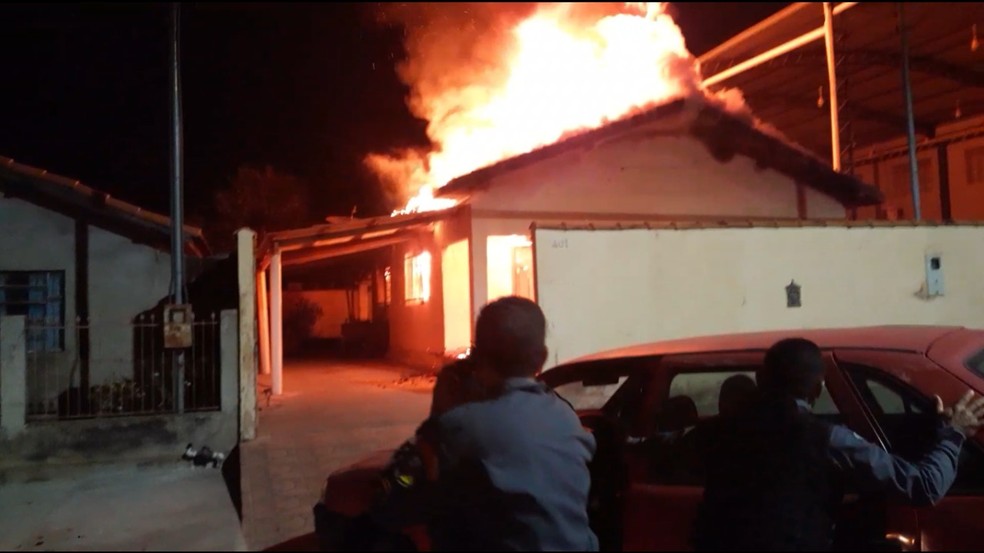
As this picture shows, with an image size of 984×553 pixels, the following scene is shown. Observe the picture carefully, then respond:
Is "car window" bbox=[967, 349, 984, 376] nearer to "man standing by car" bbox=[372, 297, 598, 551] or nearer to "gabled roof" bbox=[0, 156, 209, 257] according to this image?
"man standing by car" bbox=[372, 297, 598, 551]

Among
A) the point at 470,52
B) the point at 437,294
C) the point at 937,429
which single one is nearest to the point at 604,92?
the point at 470,52

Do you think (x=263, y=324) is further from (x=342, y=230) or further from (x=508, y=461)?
(x=508, y=461)

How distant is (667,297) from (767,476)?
22.2 feet

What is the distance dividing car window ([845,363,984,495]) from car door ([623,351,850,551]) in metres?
0.10

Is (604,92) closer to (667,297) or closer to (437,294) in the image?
(437,294)

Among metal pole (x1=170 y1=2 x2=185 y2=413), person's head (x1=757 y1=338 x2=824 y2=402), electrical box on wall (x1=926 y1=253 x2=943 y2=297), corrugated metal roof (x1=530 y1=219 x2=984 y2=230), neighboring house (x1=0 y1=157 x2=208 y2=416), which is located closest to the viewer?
person's head (x1=757 y1=338 x2=824 y2=402)

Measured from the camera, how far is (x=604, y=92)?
16125 millimetres

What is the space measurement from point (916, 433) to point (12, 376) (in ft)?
25.4

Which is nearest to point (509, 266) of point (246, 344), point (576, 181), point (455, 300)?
point (455, 300)

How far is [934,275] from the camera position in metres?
9.73

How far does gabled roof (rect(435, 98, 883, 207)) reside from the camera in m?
12.1

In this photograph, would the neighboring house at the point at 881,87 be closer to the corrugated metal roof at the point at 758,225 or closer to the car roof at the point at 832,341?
the corrugated metal roof at the point at 758,225

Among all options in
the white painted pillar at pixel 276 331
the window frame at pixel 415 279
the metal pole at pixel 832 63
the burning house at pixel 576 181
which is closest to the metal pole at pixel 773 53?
the metal pole at pixel 832 63

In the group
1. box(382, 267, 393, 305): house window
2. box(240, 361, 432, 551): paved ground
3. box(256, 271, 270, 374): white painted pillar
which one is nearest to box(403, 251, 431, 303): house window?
box(382, 267, 393, 305): house window
